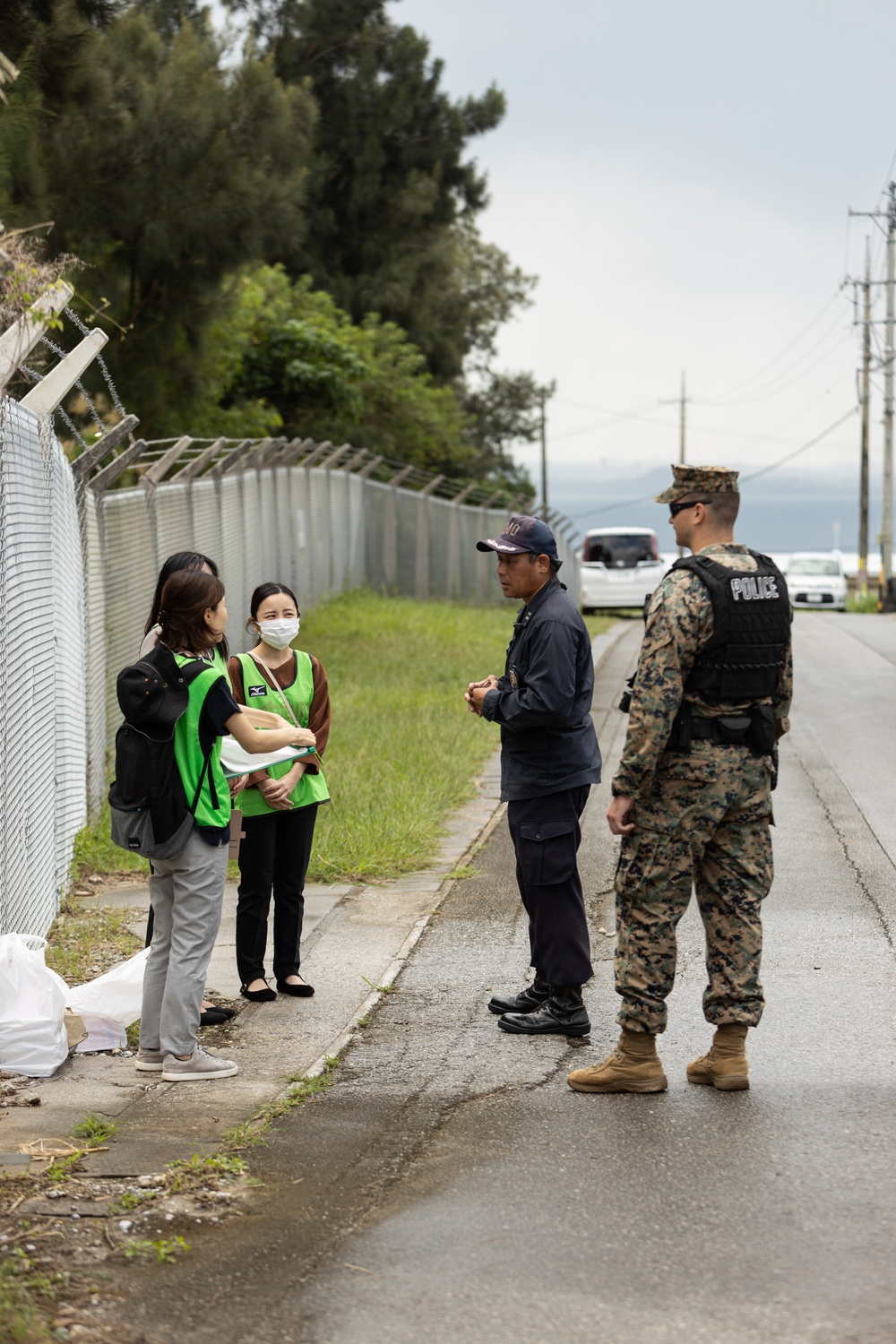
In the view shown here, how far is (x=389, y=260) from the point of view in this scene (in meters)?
40.0

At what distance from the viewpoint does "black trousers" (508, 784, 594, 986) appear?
17.6ft

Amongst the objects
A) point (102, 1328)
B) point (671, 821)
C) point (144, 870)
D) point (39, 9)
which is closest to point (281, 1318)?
point (102, 1328)

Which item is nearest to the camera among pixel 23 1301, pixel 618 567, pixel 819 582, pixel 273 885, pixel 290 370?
pixel 23 1301

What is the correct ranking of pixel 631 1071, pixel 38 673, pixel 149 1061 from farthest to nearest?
pixel 38 673 → pixel 149 1061 → pixel 631 1071

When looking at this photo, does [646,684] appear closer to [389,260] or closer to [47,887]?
[47,887]

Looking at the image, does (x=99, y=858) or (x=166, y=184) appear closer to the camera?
(x=99, y=858)

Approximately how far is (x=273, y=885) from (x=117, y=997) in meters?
0.81

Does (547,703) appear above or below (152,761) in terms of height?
above

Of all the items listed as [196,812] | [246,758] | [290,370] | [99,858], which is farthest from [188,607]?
[290,370]

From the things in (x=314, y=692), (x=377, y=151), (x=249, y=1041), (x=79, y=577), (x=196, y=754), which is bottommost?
(x=249, y=1041)

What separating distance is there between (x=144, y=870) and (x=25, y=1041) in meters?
2.98

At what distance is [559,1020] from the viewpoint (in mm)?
5418

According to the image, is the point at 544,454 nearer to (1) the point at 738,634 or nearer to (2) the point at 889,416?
(2) the point at 889,416

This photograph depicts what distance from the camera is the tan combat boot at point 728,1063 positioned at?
475 centimetres
